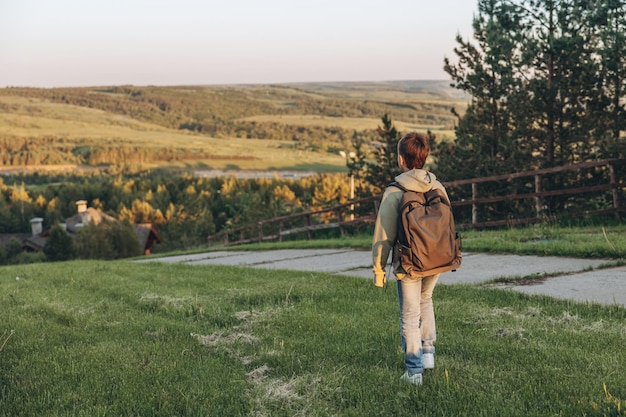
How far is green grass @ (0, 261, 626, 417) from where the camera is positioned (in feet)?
12.1

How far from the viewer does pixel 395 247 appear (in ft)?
12.9

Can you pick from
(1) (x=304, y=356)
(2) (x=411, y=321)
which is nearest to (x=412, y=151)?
→ (2) (x=411, y=321)

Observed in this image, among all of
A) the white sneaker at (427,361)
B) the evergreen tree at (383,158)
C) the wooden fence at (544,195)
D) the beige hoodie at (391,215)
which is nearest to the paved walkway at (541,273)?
the white sneaker at (427,361)

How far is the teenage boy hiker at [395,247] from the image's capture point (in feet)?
12.6

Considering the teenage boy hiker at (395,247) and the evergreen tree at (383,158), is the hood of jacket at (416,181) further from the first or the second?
the evergreen tree at (383,158)

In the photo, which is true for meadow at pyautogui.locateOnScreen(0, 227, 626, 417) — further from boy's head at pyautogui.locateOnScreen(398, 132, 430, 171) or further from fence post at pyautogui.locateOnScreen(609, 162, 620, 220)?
fence post at pyautogui.locateOnScreen(609, 162, 620, 220)

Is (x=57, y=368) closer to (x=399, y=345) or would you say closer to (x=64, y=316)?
(x=64, y=316)

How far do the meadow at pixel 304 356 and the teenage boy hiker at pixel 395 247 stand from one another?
25cm

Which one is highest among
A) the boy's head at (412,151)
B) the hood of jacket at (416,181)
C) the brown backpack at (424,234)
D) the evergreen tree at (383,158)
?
the boy's head at (412,151)

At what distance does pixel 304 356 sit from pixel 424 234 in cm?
152

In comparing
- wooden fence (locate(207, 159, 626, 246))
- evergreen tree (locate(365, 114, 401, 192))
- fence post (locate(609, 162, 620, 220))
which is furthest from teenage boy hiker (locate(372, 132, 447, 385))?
evergreen tree (locate(365, 114, 401, 192))

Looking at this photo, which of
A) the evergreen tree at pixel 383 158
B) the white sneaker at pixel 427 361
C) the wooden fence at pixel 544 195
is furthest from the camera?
the evergreen tree at pixel 383 158

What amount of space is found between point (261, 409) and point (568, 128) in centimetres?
1379

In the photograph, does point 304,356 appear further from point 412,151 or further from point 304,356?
point 412,151
